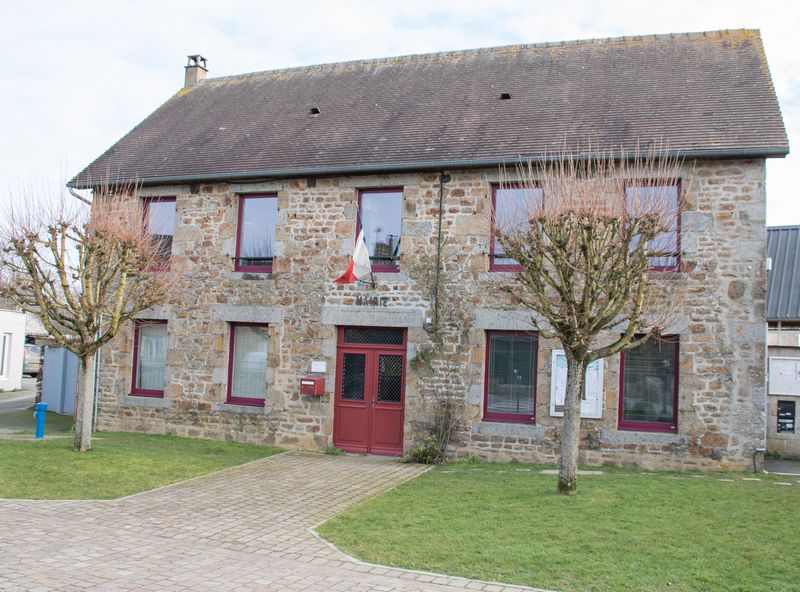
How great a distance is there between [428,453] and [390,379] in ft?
4.98

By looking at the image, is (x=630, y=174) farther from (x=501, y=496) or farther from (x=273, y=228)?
(x=273, y=228)

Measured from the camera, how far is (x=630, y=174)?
9977mm

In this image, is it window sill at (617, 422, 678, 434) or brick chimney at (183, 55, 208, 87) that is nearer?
window sill at (617, 422, 678, 434)

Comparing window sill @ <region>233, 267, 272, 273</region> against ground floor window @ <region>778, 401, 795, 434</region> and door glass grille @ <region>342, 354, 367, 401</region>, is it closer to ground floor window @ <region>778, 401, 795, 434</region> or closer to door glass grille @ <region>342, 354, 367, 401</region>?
door glass grille @ <region>342, 354, 367, 401</region>

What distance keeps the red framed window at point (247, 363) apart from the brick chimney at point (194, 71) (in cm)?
739

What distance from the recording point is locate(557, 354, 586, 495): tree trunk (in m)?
8.24

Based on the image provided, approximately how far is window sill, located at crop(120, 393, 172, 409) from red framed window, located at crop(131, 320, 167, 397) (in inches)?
4.2

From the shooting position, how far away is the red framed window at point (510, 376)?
11484mm

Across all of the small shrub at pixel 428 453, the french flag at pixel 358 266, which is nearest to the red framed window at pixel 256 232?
the french flag at pixel 358 266

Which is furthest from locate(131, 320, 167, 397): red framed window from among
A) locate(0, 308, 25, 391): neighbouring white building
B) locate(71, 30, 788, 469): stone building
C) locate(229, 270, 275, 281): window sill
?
locate(0, 308, 25, 391): neighbouring white building

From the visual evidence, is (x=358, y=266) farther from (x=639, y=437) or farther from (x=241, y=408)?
(x=639, y=437)

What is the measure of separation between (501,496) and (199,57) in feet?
45.0

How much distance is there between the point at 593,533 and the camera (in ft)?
21.7

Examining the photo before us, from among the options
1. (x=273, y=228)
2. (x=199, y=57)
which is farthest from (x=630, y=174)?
(x=199, y=57)
